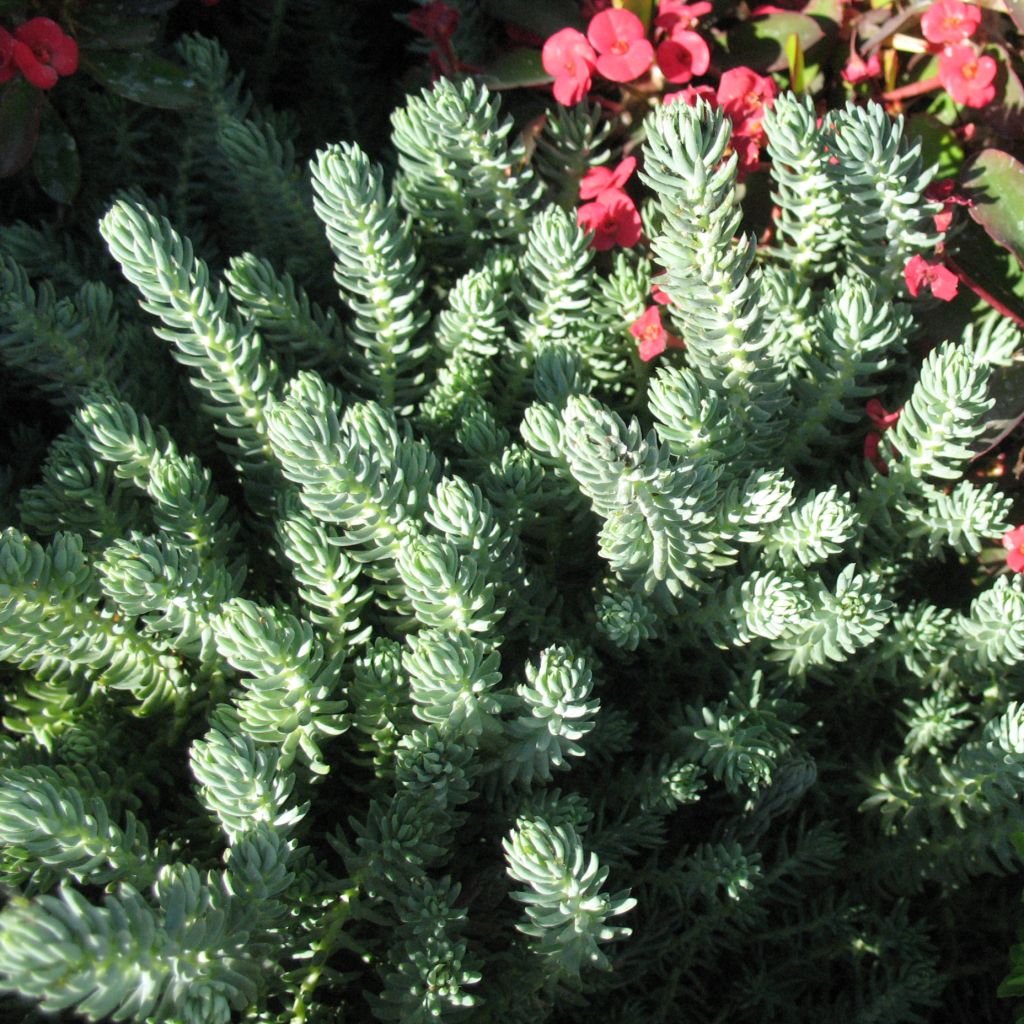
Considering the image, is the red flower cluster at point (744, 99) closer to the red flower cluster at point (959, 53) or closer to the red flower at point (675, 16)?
the red flower at point (675, 16)

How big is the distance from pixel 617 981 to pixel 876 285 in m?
0.94

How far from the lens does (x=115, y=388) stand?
136 centimetres

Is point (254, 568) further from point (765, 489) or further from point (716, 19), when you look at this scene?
point (716, 19)

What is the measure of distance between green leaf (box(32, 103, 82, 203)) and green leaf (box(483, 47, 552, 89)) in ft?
2.13

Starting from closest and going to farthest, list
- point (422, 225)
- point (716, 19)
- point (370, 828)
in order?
1. point (370, 828)
2. point (422, 225)
3. point (716, 19)

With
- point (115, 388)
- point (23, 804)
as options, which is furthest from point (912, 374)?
point (23, 804)

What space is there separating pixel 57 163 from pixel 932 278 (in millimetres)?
1283

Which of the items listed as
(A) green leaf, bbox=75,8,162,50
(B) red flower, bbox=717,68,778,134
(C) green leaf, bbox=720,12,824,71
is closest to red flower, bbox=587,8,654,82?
(B) red flower, bbox=717,68,778,134

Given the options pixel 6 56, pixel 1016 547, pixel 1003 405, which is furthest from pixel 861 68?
pixel 6 56

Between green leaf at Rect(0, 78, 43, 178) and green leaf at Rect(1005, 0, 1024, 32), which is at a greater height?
green leaf at Rect(1005, 0, 1024, 32)

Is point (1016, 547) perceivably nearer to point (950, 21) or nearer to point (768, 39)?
point (950, 21)

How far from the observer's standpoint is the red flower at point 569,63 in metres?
1.44

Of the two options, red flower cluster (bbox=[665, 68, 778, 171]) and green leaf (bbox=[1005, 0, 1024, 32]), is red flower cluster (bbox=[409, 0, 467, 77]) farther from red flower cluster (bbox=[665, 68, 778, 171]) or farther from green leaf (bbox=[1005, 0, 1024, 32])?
green leaf (bbox=[1005, 0, 1024, 32])

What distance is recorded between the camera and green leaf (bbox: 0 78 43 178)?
1482mm
